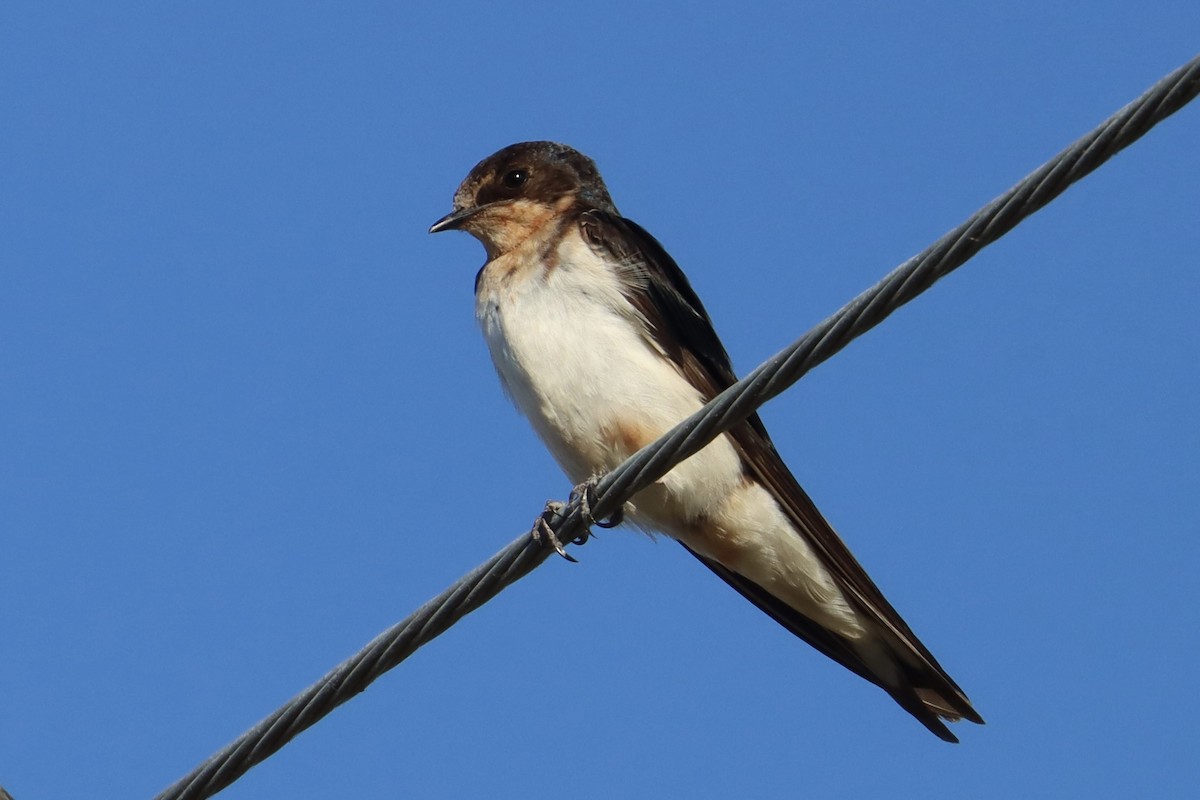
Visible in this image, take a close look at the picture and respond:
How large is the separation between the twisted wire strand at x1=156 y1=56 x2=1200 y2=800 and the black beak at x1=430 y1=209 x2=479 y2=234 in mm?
2993

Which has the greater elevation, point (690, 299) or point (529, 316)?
point (690, 299)

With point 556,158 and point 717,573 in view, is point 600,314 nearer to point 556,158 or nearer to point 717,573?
point 717,573

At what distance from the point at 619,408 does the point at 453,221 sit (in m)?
1.77

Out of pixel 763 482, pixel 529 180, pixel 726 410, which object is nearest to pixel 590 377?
pixel 763 482

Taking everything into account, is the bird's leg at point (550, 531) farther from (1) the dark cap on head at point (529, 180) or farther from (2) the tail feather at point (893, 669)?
(1) the dark cap on head at point (529, 180)

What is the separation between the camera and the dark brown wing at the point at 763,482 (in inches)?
242

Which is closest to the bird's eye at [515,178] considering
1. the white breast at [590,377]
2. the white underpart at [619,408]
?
the white underpart at [619,408]

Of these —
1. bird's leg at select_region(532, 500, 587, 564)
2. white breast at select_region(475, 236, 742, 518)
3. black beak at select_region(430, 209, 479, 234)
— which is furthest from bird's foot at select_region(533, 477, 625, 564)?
black beak at select_region(430, 209, 479, 234)

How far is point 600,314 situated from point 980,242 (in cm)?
277

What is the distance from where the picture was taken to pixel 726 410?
4.02m

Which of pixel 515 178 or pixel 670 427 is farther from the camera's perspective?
pixel 515 178

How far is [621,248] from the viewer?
6.68m

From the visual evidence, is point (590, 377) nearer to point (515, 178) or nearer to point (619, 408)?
point (619, 408)

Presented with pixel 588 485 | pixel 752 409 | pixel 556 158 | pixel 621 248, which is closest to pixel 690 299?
pixel 621 248
